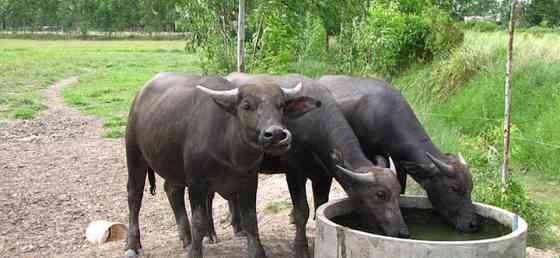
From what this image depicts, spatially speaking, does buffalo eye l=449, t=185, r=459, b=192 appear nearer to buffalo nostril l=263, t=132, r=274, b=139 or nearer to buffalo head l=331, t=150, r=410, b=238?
buffalo head l=331, t=150, r=410, b=238

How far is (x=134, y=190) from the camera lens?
6637 millimetres

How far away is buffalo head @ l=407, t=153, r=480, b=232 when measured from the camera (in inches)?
209

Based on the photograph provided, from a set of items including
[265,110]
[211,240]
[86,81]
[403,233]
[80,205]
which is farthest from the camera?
→ [86,81]

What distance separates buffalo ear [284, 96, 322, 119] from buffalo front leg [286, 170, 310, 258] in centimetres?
105

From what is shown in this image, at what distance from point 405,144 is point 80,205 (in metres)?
4.75

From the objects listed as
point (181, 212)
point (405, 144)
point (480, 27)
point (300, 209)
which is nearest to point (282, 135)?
point (300, 209)

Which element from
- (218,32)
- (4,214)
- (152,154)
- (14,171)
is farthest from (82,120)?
(152,154)

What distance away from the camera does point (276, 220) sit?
7.76 m

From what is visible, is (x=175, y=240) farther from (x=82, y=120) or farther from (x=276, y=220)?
(x=82, y=120)

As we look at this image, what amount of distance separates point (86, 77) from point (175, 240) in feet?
70.5

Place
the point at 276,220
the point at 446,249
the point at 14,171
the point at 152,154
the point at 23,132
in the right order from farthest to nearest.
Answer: the point at 23,132 → the point at 14,171 → the point at 276,220 → the point at 152,154 → the point at 446,249

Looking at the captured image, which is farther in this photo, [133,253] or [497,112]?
[497,112]

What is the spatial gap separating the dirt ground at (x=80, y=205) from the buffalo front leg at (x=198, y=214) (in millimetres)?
519

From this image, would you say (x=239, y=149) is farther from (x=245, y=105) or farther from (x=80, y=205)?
(x=80, y=205)
